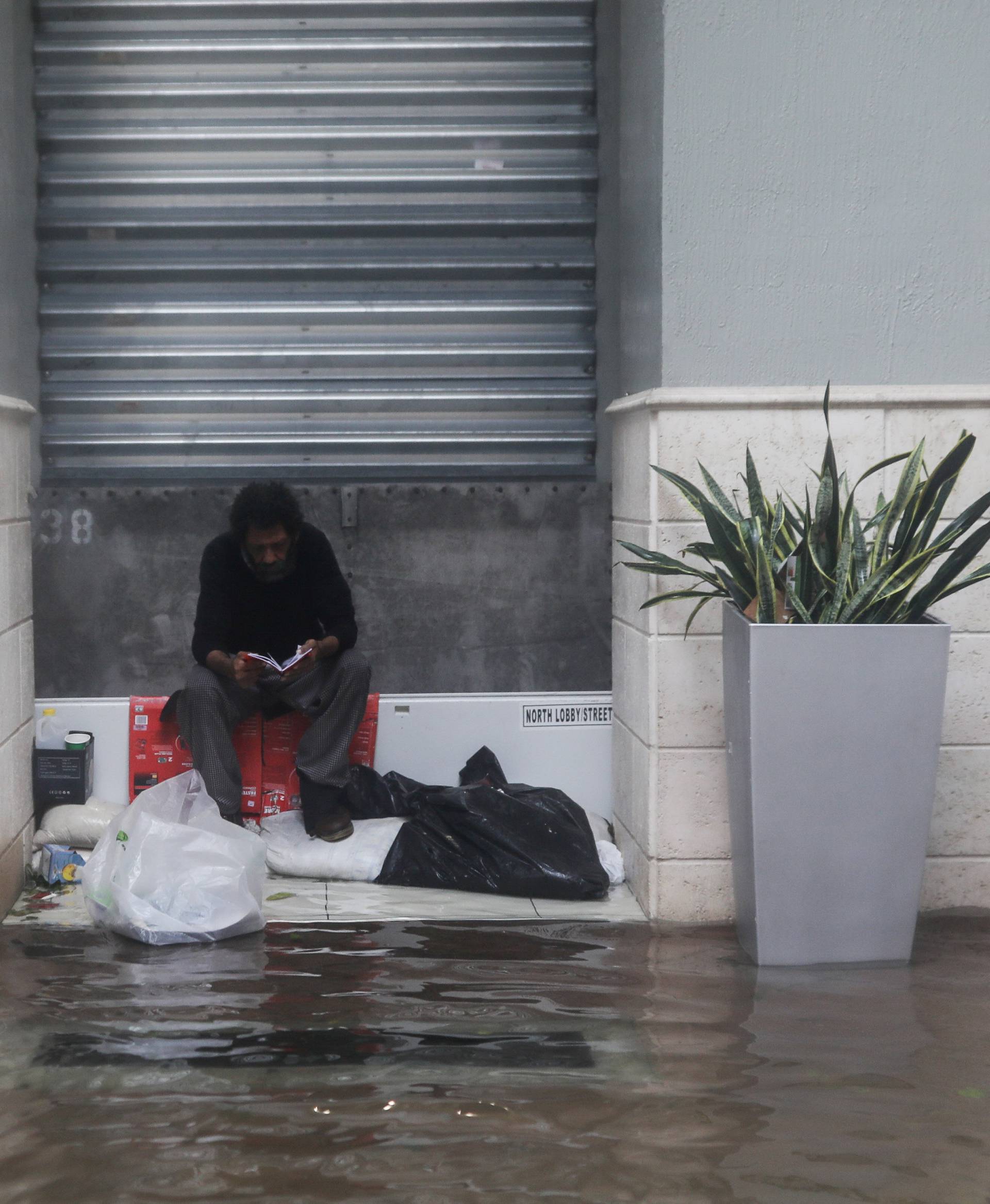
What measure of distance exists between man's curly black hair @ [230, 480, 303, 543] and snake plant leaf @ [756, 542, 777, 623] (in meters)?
1.73

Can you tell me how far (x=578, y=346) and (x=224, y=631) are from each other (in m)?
1.66

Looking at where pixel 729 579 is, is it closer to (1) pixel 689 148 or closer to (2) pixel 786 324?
(2) pixel 786 324

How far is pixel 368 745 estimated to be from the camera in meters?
4.41

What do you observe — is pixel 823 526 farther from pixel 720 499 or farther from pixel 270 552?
pixel 270 552

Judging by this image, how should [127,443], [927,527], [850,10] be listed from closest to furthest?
[927,527], [850,10], [127,443]

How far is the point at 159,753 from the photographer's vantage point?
4.36m

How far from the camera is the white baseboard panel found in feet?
14.5

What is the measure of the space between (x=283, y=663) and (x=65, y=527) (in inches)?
40.1

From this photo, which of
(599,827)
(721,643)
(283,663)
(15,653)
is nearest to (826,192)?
(721,643)

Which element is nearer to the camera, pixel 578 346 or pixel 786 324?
pixel 786 324

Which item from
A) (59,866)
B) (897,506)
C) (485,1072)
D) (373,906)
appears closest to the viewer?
(485,1072)

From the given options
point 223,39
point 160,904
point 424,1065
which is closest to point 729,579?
point 424,1065

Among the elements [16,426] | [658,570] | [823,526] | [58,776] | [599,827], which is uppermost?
[16,426]

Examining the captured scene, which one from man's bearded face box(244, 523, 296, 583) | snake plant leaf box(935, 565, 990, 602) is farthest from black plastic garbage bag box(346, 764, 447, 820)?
snake plant leaf box(935, 565, 990, 602)
